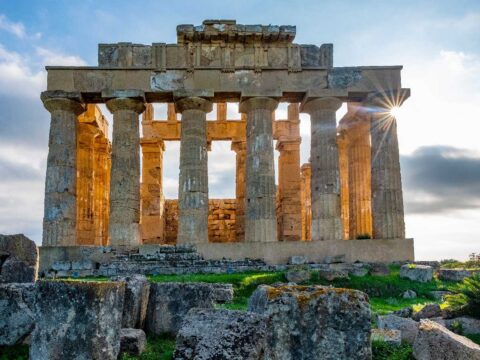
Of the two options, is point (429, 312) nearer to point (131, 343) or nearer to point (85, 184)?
point (131, 343)

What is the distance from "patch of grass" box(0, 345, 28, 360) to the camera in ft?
22.1

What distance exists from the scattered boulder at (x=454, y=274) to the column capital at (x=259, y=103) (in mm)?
10049

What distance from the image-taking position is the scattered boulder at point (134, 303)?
7.18m

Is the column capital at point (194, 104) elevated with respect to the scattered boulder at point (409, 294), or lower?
elevated

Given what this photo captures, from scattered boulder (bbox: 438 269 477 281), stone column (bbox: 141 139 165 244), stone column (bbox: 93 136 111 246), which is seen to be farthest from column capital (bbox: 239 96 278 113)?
scattered boulder (bbox: 438 269 477 281)

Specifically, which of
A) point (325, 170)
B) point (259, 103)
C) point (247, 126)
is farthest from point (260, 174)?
point (259, 103)

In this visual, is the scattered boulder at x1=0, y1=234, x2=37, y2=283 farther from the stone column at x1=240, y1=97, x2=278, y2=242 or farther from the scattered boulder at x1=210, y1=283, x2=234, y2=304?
the stone column at x1=240, y1=97, x2=278, y2=242

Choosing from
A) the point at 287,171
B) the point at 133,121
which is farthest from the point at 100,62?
the point at 287,171

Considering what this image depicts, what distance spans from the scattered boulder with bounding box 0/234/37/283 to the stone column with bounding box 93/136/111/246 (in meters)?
19.2

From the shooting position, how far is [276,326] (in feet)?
14.8

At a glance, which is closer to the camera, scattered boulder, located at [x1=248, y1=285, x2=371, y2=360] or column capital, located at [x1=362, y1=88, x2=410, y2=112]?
scattered boulder, located at [x1=248, y1=285, x2=371, y2=360]

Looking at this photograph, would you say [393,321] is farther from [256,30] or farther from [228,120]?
[228,120]

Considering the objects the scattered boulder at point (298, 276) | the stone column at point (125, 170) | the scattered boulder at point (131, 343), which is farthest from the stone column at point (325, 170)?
the scattered boulder at point (131, 343)

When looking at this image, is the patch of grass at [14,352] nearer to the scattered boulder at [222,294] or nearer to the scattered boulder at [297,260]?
A: the scattered boulder at [222,294]
